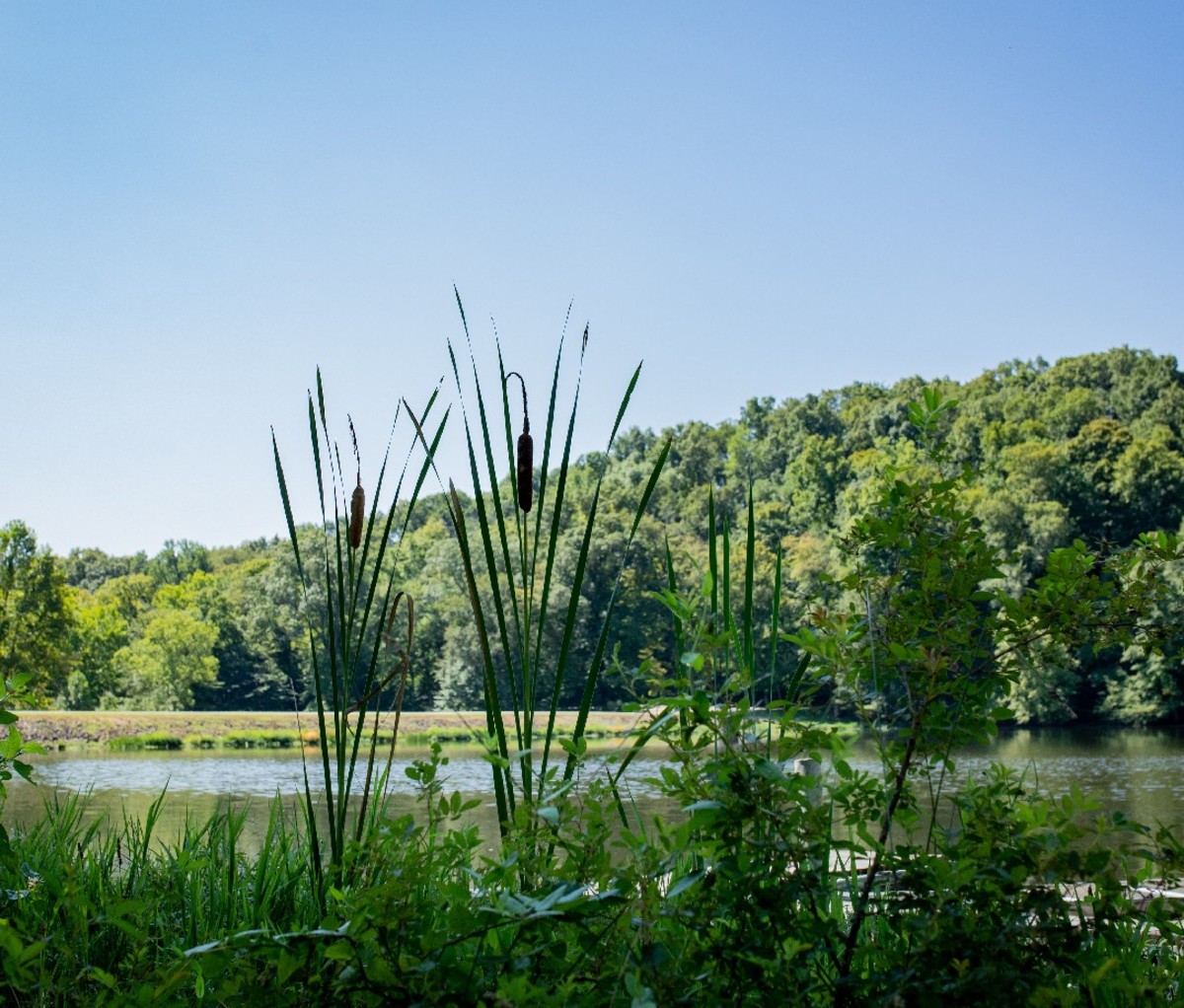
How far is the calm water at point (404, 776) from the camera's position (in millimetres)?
14180

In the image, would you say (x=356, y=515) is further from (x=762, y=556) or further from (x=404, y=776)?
(x=762, y=556)

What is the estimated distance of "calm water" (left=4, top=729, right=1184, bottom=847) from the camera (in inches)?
558

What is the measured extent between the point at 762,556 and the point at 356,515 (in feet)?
118

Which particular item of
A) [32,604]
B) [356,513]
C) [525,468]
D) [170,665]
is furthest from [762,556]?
[525,468]

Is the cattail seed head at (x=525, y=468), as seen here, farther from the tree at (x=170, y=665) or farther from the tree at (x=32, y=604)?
the tree at (x=170, y=665)

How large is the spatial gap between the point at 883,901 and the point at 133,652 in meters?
52.7

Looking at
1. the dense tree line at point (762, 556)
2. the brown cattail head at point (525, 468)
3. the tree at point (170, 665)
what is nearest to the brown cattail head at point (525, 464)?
the brown cattail head at point (525, 468)

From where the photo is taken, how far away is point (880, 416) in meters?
64.5

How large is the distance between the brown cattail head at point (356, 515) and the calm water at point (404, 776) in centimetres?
756

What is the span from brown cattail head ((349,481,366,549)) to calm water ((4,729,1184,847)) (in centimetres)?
756

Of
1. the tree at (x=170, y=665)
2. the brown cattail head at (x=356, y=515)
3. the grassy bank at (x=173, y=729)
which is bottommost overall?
the grassy bank at (x=173, y=729)

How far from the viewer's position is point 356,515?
2.12 metres

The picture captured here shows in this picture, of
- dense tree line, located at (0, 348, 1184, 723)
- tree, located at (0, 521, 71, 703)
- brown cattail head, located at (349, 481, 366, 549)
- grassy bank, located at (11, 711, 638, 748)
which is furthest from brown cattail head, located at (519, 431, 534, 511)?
tree, located at (0, 521, 71, 703)

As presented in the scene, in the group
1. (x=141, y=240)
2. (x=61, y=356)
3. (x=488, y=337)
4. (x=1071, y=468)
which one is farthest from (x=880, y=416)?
(x=488, y=337)
